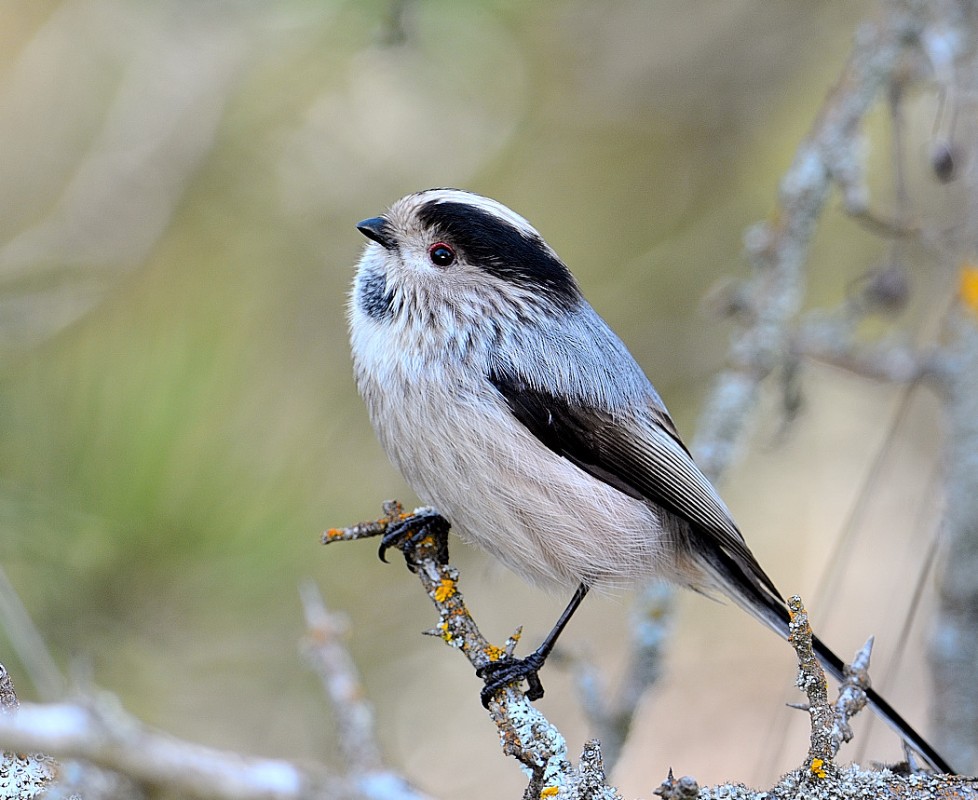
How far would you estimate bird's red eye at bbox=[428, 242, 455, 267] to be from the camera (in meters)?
2.31

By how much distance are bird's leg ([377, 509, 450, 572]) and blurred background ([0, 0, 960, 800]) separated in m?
0.28

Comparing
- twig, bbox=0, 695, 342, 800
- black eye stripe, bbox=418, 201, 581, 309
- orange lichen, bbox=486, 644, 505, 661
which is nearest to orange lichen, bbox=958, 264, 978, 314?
black eye stripe, bbox=418, 201, 581, 309

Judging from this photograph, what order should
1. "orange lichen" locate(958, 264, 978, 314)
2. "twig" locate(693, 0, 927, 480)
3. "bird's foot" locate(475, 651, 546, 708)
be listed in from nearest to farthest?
"bird's foot" locate(475, 651, 546, 708) → "orange lichen" locate(958, 264, 978, 314) → "twig" locate(693, 0, 927, 480)

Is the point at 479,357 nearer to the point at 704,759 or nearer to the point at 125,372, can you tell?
the point at 125,372

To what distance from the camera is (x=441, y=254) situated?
7.59 ft

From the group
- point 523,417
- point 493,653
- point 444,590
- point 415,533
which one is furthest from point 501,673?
point 523,417

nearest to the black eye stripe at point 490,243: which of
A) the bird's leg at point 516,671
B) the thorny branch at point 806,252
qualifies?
the thorny branch at point 806,252

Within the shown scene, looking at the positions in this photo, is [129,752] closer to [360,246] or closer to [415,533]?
[415,533]

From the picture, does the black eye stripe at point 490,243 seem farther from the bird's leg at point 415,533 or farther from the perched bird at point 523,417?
the bird's leg at point 415,533

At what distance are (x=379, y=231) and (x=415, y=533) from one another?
0.72 m

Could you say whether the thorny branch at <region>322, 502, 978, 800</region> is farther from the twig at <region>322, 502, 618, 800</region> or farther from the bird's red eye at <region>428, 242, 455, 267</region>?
the bird's red eye at <region>428, 242, 455, 267</region>

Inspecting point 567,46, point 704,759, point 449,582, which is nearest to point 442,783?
point 704,759

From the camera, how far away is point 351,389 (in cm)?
373

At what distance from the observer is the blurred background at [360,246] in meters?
2.58
